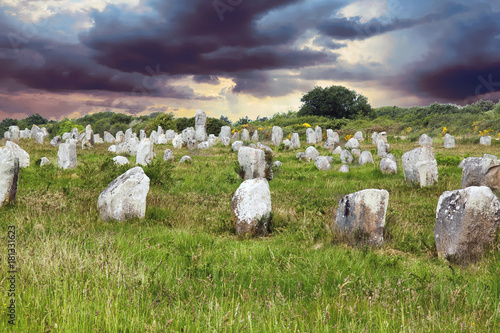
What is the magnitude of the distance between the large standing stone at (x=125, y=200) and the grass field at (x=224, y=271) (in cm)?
29

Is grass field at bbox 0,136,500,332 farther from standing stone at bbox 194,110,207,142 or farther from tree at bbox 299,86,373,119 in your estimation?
tree at bbox 299,86,373,119

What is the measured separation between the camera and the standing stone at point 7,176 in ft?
26.2

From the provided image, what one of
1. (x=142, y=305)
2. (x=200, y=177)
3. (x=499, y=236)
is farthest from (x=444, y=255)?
(x=200, y=177)

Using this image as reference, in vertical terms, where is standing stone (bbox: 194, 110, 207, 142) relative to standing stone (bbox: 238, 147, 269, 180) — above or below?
above

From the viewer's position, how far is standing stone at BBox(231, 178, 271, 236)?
6766mm

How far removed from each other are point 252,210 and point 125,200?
2.76 m

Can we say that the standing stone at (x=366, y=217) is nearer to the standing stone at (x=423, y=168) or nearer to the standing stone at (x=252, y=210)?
the standing stone at (x=252, y=210)

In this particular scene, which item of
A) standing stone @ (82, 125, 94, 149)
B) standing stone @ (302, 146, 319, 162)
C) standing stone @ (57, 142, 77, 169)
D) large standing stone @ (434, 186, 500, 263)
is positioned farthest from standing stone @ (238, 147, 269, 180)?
standing stone @ (82, 125, 94, 149)

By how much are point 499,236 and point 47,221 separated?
786cm

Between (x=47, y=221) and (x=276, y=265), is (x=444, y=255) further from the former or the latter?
(x=47, y=221)

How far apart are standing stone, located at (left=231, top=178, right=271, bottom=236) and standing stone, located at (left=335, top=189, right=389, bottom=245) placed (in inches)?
58.0

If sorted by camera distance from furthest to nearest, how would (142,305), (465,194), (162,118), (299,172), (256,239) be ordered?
1. (162,118)
2. (299,172)
3. (256,239)
4. (465,194)
5. (142,305)

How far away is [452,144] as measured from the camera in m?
28.2

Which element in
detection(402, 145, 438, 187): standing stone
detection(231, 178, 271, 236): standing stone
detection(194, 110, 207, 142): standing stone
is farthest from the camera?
detection(194, 110, 207, 142): standing stone
